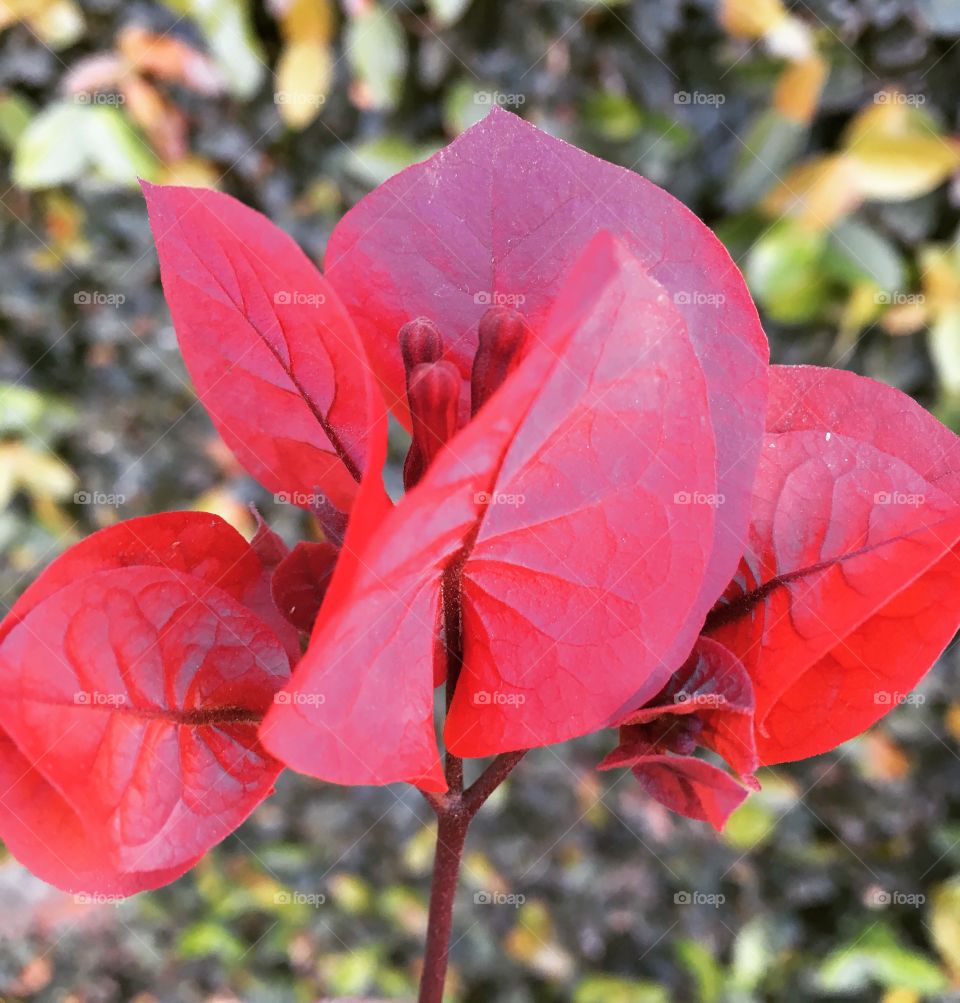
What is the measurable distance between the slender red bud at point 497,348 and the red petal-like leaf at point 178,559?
0.22 feet

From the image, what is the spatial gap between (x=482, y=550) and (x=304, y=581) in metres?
0.05

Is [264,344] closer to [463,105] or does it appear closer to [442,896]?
[442,896]

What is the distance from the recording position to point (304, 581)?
0.65 ft

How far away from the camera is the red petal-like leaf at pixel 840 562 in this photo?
184mm

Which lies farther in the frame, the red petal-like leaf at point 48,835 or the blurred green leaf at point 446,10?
the blurred green leaf at point 446,10

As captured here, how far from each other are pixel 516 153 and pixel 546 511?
86 mm

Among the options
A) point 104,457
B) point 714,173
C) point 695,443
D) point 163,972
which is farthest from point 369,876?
point 695,443

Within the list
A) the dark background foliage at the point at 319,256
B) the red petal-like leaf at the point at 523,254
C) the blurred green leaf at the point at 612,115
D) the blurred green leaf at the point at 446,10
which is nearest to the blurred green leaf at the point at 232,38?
the dark background foliage at the point at 319,256

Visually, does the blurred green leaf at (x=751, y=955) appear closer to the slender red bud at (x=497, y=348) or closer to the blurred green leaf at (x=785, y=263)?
the blurred green leaf at (x=785, y=263)

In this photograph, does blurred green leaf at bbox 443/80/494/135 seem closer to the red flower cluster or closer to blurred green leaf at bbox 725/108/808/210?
blurred green leaf at bbox 725/108/808/210

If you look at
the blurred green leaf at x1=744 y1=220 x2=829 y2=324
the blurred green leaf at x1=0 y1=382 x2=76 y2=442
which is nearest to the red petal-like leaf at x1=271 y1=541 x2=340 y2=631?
the blurred green leaf at x1=744 y1=220 x2=829 y2=324

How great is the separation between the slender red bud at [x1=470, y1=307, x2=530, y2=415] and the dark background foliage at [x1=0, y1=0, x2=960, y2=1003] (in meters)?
0.54

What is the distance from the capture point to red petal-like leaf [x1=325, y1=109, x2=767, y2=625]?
0.62ft

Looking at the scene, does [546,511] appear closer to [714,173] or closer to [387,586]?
[387,586]
